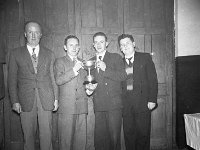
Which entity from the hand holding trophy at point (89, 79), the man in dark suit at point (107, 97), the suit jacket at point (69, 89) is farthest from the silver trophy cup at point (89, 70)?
the suit jacket at point (69, 89)

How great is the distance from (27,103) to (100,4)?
2308 mm

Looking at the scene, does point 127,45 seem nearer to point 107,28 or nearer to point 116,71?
point 116,71

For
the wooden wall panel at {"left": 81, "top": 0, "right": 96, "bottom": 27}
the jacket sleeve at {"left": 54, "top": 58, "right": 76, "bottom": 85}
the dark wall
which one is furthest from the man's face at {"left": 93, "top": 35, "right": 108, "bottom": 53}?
the dark wall

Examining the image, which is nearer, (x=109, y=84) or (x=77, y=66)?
(x=77, y=66)

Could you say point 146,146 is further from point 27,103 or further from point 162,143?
point 27,103

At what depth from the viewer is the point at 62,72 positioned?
11.0 feet

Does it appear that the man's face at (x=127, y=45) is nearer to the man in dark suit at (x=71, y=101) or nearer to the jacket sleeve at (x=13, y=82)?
the man in dark suit at (x=71, y=101)

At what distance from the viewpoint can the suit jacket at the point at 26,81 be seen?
3.25 m

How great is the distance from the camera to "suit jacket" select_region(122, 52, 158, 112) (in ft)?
11.3

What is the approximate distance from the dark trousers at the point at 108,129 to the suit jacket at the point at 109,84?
12cm

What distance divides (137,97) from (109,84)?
1.70ft

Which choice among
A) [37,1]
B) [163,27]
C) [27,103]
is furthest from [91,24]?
[27,103]

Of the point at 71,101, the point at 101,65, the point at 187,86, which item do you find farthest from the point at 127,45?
the point at 187,86

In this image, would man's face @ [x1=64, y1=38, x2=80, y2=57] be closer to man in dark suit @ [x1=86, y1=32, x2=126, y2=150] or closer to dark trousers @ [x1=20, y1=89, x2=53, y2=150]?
man in dark suit @ [x1=86, y1=32, x2=126, y2=150]
